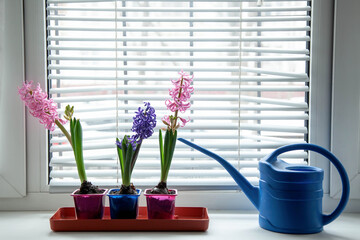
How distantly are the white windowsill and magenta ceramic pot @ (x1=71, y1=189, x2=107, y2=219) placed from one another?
5cm

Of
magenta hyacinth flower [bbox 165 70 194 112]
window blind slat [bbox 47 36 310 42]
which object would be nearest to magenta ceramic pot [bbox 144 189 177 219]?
magenta hyacinth flower [bbox 165 70 194 112]

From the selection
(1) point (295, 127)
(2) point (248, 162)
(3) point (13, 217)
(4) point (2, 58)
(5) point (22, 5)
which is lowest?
(3) point (13, 217)

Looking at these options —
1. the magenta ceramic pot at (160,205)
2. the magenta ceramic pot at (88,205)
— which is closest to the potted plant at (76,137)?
the magenta ceramic pot at (88,205)

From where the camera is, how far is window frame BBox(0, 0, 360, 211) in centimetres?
112

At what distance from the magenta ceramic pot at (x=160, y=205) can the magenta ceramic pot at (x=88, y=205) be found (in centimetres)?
13

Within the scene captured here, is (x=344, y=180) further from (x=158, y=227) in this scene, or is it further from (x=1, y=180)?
(x=1, y=180)

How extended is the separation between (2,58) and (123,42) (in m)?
0.36

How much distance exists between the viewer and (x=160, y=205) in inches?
38.2

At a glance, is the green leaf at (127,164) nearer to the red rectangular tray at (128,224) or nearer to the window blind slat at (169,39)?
the red rectangular tray at (128,224)

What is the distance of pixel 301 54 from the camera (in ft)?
3.81

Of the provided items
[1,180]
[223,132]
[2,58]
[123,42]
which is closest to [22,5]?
[2,58]

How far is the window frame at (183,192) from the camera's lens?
1119mm

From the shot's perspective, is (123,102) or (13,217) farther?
(123,102)

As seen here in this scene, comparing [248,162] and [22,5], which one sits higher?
[22,5]
